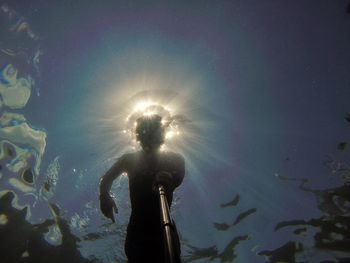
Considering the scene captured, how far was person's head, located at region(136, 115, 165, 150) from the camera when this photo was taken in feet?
11.7

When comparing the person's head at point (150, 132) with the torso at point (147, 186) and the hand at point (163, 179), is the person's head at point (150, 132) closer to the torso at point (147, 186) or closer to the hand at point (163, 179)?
the torso at point (147, 186)

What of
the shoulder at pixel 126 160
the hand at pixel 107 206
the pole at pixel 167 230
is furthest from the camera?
the shoulder at pixel 126 160

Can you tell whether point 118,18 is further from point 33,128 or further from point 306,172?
point 306,172

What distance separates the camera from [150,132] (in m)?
3.57

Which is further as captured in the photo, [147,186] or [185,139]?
[185,139]

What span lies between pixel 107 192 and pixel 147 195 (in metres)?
0.51

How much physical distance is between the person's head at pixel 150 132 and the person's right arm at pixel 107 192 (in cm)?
63

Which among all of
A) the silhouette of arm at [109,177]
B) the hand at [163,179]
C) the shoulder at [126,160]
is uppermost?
the shoulder at [126,160]

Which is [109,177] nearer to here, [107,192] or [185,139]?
[107,192]

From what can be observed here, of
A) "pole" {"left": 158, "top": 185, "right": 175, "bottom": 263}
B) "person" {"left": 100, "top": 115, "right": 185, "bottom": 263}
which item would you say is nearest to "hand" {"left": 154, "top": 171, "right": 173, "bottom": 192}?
"pole" {"left": 158, "top": 185, "right": 175, "bottom": 263}

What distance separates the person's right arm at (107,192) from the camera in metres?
3.58

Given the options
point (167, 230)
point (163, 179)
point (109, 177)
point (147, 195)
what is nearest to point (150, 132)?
point (147, 195)

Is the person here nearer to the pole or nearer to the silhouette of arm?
the silhouette of arm

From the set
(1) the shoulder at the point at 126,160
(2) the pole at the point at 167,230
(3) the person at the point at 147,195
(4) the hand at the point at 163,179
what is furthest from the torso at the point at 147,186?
(2) the pole at the point at 167,230
